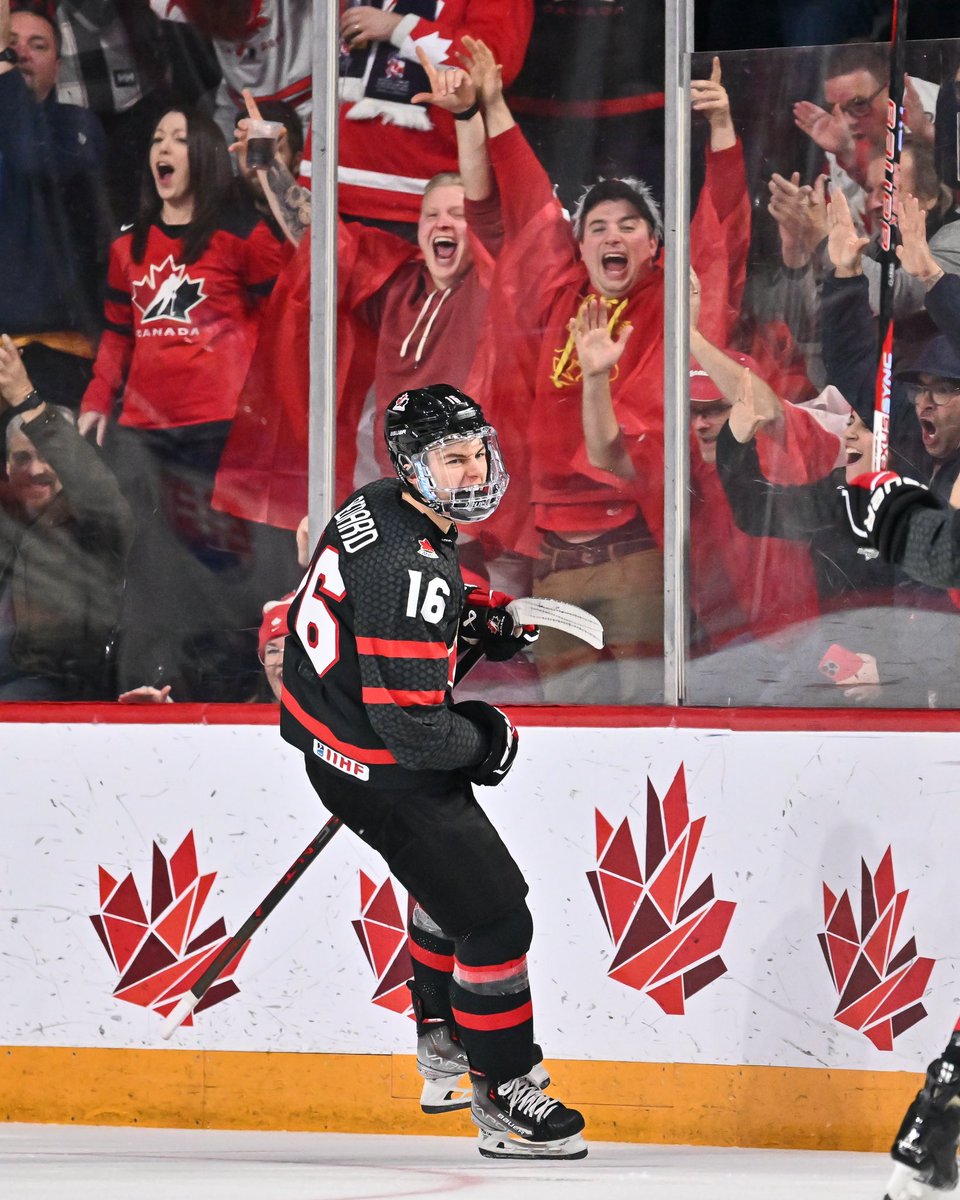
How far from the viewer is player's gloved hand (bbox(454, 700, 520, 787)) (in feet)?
9.11

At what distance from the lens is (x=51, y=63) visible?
4.14 metres

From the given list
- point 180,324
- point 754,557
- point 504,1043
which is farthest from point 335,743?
point 180,324

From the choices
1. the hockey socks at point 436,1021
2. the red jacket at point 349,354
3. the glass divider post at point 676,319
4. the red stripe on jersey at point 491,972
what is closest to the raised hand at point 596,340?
the glass divider post at point 676,319

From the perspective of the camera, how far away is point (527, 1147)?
2.78 m

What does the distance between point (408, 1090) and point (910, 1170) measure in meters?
1.44

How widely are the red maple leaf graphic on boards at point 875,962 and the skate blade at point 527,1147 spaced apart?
0.79 m

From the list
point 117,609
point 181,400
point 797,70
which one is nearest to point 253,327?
point 181,400

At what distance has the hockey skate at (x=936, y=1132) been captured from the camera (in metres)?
2.33

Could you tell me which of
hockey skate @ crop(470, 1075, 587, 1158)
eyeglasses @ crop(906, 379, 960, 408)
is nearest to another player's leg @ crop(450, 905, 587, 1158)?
hockey skate @ crop(470, 1075, 587, 1158)

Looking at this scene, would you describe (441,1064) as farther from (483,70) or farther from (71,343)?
(483,70)

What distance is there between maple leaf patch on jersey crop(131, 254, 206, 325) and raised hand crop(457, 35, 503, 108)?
2.95ft

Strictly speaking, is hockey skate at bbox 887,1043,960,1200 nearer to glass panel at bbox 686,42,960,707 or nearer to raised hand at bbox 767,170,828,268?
glass panel at bbox 686,42,960,707

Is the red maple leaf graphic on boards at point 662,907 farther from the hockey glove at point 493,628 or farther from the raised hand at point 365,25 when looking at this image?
the raised hand at point 365,25

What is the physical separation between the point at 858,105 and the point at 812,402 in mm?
738
